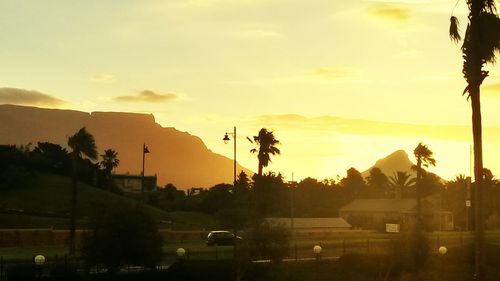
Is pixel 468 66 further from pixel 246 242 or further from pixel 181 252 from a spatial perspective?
pixel 181 252

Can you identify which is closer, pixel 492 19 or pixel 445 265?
pixel 492 19

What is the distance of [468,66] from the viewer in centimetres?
2608

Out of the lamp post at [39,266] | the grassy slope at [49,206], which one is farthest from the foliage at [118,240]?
the grassy slope at [49,206]

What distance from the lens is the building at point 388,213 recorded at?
4572 inches

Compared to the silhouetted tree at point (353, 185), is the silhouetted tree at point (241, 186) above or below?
below

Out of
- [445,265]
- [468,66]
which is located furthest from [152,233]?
[468,66]

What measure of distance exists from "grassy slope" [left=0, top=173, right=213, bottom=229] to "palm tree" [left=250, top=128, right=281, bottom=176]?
1711 cm

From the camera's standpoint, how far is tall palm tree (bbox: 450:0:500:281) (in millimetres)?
25234

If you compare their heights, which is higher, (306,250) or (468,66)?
(468,66)

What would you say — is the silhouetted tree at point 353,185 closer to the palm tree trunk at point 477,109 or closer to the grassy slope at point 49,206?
the grassy slope at point 49,206

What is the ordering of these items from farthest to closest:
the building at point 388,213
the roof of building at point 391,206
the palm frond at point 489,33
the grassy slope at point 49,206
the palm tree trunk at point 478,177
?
the roof of building at point 391,206
the building at point 388,213
the grassy slope at point 49,206
the palm tree trunk at point 478,177
the palm frond at point 489,33

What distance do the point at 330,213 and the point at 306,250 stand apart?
3275 inches

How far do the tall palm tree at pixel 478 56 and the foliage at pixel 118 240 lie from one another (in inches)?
747

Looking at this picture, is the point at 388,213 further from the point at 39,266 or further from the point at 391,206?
the point at 39,266
